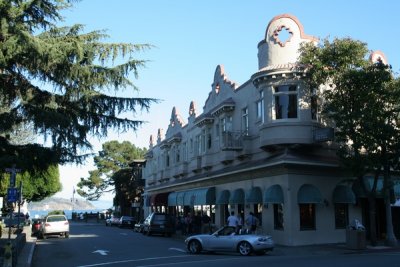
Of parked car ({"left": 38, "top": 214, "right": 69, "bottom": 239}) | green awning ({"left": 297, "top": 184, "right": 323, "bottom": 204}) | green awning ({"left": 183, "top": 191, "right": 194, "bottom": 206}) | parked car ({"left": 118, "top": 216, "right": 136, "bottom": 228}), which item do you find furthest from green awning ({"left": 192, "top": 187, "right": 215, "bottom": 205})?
parked car ({"left": 118, "top": 216, "right": 136, "bottom": 228})

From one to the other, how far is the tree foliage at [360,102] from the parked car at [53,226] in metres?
20.5

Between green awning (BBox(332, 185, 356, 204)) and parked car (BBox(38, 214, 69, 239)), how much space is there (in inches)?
758

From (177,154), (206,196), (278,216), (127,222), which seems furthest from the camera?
(127,222)

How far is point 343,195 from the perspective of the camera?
26.5 metres

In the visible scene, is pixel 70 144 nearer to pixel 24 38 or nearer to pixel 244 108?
pixel 24 38

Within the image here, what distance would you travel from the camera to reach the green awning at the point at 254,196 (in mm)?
27750

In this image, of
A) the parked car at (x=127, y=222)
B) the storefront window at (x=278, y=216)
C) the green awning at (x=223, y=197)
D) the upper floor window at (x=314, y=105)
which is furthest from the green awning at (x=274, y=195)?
the parked car at (x=127, y=222)

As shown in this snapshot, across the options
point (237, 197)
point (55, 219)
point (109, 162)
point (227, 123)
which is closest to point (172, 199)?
point (55, 219)

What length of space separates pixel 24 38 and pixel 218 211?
2255 cm

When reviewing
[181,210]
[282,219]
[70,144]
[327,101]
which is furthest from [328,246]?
[181,210]

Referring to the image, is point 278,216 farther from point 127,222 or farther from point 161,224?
point 127,222

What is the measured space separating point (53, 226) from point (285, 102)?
18.9 metres

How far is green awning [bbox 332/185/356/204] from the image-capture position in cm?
2648

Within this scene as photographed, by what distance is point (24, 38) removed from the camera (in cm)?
1471
